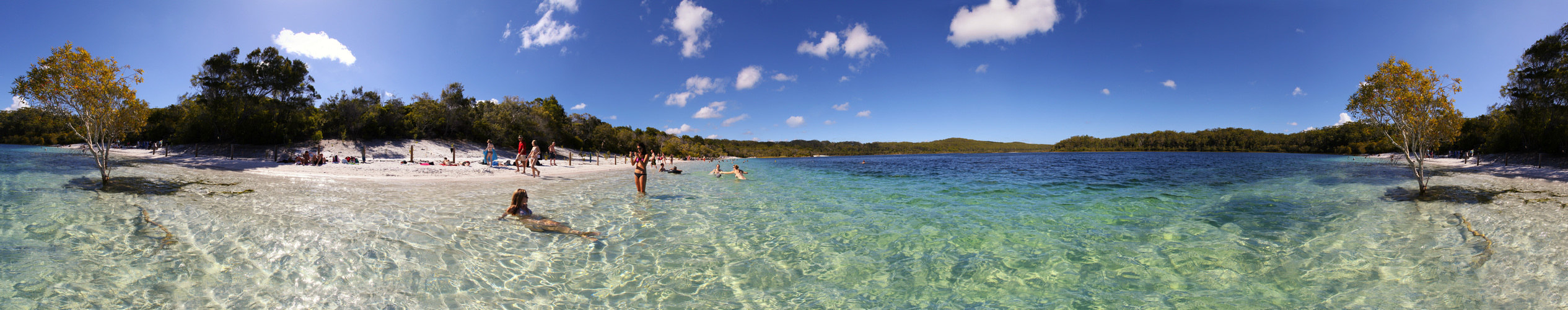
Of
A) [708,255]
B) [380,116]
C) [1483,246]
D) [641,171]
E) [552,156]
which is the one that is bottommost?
[708,255]

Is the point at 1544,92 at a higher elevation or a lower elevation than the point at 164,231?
higher

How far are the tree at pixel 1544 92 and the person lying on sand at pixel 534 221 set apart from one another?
48782mm

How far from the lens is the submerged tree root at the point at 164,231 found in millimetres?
6586

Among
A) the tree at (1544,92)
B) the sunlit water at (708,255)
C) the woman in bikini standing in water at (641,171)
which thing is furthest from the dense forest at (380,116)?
the sunlit water at (708,255)

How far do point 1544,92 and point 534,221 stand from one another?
5642 cm

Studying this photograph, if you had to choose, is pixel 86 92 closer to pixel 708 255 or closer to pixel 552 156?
pixel 708 255

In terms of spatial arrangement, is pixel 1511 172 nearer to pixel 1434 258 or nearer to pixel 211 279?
pixel 1434 258

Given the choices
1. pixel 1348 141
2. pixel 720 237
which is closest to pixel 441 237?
pixel 720 237

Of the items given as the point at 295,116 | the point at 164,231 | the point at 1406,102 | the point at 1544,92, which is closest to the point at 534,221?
the point at 164,231

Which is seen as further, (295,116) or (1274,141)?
(1274,141)

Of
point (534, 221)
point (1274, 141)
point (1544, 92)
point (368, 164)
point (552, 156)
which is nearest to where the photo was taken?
point (534, 221)

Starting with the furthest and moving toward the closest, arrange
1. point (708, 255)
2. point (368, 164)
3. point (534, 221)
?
point (368, 164) → point (534, 221) → point (708, 255)

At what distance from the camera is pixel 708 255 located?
716 centimetres

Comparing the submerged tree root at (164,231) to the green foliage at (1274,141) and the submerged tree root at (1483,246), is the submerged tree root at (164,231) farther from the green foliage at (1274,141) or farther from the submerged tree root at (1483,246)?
the green foliage at (1274,141)
